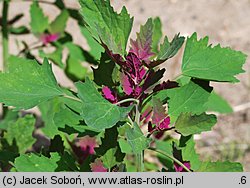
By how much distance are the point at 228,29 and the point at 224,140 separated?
3.62ft

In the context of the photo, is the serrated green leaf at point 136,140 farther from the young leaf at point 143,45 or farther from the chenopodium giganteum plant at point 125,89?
the young leaf at point 143,45

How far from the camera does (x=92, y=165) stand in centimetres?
158

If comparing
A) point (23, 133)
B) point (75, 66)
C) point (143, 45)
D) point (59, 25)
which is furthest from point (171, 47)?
point (59, 25)

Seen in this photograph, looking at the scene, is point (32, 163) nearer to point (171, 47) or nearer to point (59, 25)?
point (171, 47)

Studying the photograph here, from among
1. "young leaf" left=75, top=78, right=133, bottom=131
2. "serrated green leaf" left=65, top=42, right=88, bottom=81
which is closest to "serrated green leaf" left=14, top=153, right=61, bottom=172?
"young leaf" left=75, top=78, right=133, bottom=131

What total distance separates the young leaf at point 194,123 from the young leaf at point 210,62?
11 cm

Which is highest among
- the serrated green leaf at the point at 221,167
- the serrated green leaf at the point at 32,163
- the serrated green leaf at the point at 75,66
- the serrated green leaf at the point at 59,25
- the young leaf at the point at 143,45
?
the serrated green leaf at the point at 59,25

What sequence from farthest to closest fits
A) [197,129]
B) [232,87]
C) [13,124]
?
[232,87] → [13,124] → [197,129]

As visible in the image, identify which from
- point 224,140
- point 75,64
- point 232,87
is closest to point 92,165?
point 75,64

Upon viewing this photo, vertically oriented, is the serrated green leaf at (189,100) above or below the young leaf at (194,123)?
above

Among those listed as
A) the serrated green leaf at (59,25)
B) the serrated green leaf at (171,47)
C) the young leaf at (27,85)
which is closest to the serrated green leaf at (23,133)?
the young leaf at (27,85)

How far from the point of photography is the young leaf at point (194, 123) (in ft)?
4.86

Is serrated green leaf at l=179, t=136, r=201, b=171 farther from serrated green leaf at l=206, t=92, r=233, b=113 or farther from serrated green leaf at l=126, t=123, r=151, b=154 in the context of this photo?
serrated green leaf at l=206, t=92, r=233, b=113
